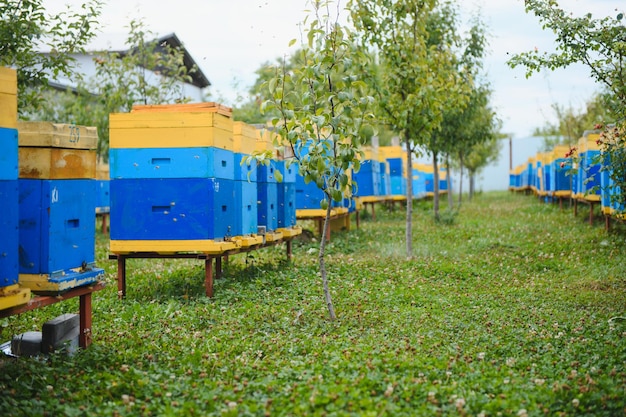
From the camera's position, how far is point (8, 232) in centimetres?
448

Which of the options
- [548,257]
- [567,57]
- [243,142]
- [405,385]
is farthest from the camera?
[548,257]

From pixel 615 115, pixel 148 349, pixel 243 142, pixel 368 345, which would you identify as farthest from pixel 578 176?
pixel 148 349

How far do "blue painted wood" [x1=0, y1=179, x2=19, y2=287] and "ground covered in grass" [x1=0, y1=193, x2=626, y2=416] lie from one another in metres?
0.78

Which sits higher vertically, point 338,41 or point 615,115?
point 338,41

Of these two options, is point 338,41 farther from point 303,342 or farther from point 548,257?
point 548,257

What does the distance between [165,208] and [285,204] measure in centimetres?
313

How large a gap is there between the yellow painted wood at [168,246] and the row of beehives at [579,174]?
4496mm

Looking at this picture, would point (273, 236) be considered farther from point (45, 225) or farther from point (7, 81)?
point (7, 81)

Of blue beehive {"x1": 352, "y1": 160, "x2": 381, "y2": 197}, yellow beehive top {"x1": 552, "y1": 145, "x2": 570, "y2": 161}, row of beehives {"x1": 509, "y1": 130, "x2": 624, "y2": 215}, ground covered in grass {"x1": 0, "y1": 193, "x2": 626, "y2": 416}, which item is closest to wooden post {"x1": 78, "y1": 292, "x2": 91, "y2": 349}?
ground covered in grass {"x1": 0, "y1": 193, "x2": 626, "y2": 416}

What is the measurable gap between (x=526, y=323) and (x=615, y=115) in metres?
2.84

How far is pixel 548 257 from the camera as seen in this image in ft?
37.1

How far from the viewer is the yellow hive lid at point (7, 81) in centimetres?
437

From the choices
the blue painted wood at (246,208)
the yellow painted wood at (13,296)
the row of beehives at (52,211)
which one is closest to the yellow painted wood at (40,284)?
the row of beehives at (52,211)

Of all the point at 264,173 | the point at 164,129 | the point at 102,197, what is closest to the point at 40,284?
the point at 164,129
